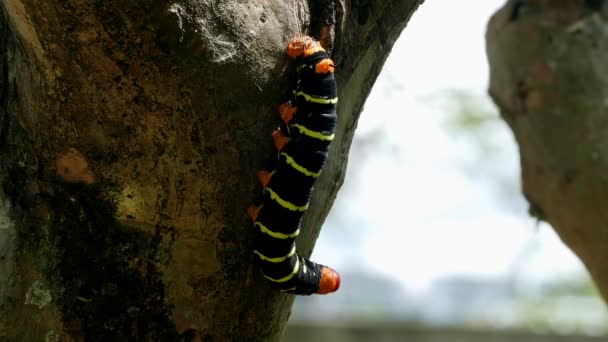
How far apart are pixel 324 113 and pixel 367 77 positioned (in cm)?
30

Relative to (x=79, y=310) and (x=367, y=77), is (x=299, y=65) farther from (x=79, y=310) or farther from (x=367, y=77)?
(x=79, y=310)

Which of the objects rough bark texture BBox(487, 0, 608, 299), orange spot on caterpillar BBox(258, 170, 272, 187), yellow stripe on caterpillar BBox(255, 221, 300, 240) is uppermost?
rough bark texture BBox(487, 0, 608, 299)

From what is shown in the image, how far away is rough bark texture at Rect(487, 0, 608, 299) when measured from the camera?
13.1 ft

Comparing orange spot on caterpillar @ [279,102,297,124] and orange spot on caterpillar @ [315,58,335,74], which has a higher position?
orange spot on caterpillar @ [315,58,335,74]

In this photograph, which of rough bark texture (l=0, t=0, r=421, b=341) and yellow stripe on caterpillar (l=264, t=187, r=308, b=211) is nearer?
rough bark texture (l=0, t=0, r=421, b=341)

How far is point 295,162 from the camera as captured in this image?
2.02 meters

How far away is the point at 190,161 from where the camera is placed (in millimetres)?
1799

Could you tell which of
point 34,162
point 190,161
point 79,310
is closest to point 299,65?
point 190,161

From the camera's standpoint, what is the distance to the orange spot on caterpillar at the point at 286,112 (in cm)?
194

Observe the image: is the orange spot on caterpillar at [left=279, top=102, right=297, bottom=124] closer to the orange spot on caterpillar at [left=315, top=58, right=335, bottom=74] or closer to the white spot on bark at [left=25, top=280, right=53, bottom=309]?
the orange spot on caterpillar at [left=315, top=58, right=335, bottom=74]

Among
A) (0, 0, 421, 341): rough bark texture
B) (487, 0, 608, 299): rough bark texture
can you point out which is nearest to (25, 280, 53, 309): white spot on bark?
(0, 0, 421, 341): rough bark texture

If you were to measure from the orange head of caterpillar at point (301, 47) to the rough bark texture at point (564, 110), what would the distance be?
2.66 meters

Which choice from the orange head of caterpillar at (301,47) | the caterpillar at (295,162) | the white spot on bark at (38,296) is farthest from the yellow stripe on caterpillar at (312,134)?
the white spot on bark at (38,296)

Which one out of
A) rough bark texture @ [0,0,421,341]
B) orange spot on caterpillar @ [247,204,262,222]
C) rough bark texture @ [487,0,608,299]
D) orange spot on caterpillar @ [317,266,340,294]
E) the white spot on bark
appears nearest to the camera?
rough bark texture @ [0,0,421,341]
